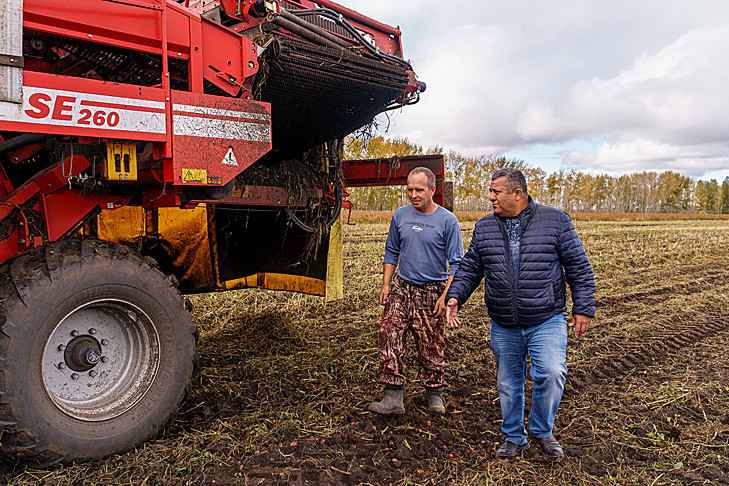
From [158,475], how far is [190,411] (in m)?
0.83

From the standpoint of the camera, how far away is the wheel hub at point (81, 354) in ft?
9.57

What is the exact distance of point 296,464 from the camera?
2.85m

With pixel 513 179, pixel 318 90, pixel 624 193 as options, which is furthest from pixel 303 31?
pixel 624 193

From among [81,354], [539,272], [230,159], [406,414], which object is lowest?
[406,414]

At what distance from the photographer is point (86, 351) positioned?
2936 mm

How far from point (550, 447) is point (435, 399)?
2.86 feet

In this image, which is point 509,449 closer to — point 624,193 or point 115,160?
point 115,160

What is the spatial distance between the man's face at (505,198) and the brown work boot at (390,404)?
4.65ft

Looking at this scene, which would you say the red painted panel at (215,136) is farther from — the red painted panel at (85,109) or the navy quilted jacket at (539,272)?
the navy quilted jacket at (539,272)

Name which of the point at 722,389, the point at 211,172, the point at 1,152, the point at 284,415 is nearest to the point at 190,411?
the point at 284,415

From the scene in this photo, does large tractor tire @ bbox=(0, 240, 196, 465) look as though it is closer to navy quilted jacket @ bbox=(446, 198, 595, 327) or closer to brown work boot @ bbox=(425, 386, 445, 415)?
brown work boot @ bbox=(425, 386, 445, 415)

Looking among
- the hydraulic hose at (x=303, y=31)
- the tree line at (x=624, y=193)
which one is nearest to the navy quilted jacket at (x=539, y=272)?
the hydraulic hose at (x=303, y=31)

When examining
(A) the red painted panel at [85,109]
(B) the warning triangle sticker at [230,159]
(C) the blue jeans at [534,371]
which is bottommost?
(C) the blue jeans at [534,371]

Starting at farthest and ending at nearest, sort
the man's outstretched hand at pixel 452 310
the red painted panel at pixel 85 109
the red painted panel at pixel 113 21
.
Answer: the man's outstretched hand at pixel 452 310
the red painted panel at pixel 113 21
the red painted panel at pixel 85 109
